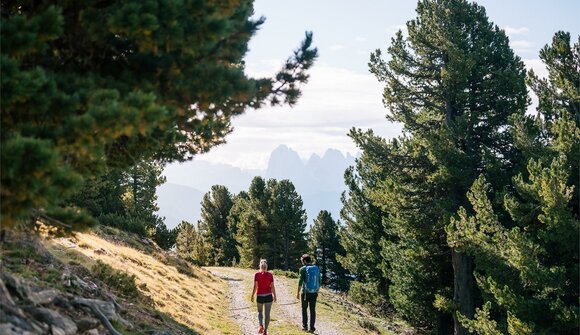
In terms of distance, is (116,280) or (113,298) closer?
(113,298)

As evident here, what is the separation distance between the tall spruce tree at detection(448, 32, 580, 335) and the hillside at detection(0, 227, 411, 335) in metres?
5.35

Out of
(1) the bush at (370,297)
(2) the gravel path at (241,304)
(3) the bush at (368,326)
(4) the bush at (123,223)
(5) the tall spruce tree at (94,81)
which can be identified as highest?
(5) the tall spruce tree at (94,81)

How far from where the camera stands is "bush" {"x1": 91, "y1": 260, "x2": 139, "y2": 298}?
13.1 metres

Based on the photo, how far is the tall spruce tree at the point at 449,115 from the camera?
760 inches

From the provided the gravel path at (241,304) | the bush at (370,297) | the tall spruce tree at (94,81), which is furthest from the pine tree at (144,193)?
the tall spruce tree at (94,81)

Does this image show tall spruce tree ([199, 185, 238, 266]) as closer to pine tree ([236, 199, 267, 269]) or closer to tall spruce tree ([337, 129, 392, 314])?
pine tree ([236, 199, 267, 269])

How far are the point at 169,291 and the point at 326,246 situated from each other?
41843 millimetres

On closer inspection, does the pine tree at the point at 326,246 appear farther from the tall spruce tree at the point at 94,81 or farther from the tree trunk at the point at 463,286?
the tall spruce tree at the point at 94,81

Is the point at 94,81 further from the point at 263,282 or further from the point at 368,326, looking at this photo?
the point at 368,326

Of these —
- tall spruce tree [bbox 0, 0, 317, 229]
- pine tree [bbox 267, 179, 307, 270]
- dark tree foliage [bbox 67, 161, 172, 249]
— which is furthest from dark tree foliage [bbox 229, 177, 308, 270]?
tall spruce tree [bbox 0, 0, 317, 229]

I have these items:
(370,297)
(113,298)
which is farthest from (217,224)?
(113,298)

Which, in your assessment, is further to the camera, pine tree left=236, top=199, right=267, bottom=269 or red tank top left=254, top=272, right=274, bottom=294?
pine tree left=236, top=199, right=267, bottom=269

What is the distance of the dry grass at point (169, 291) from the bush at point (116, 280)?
0.64 meters

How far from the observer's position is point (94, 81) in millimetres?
5887
